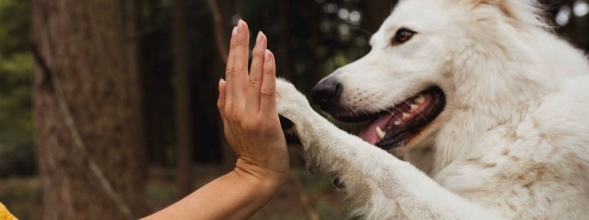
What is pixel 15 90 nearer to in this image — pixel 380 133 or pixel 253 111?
pixel 380 133

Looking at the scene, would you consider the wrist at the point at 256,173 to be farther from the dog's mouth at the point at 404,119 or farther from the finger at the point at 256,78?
the dog's mouth at the point at 404,119

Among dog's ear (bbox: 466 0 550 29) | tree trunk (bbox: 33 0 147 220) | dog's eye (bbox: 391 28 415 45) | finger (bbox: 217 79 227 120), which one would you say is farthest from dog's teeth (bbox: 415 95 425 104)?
tree trunk (bbox: 33 0 147 220)

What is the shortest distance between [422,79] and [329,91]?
0.41m

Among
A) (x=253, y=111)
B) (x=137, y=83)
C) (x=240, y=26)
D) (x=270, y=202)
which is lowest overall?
(x=270, y=202)

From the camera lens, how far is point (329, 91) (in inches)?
104

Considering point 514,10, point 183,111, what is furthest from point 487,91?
point 183,111

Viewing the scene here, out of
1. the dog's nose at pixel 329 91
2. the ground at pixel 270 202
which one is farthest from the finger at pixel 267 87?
the ground at pixel 270 202

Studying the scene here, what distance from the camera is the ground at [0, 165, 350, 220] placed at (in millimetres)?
9850

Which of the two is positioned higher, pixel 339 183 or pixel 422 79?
pixel 422 79

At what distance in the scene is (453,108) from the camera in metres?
2.64

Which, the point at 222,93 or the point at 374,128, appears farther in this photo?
the point at 374,128

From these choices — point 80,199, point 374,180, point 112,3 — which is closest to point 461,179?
point 374,180

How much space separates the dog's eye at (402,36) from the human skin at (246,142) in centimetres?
110

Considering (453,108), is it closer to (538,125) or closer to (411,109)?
(411,109)
